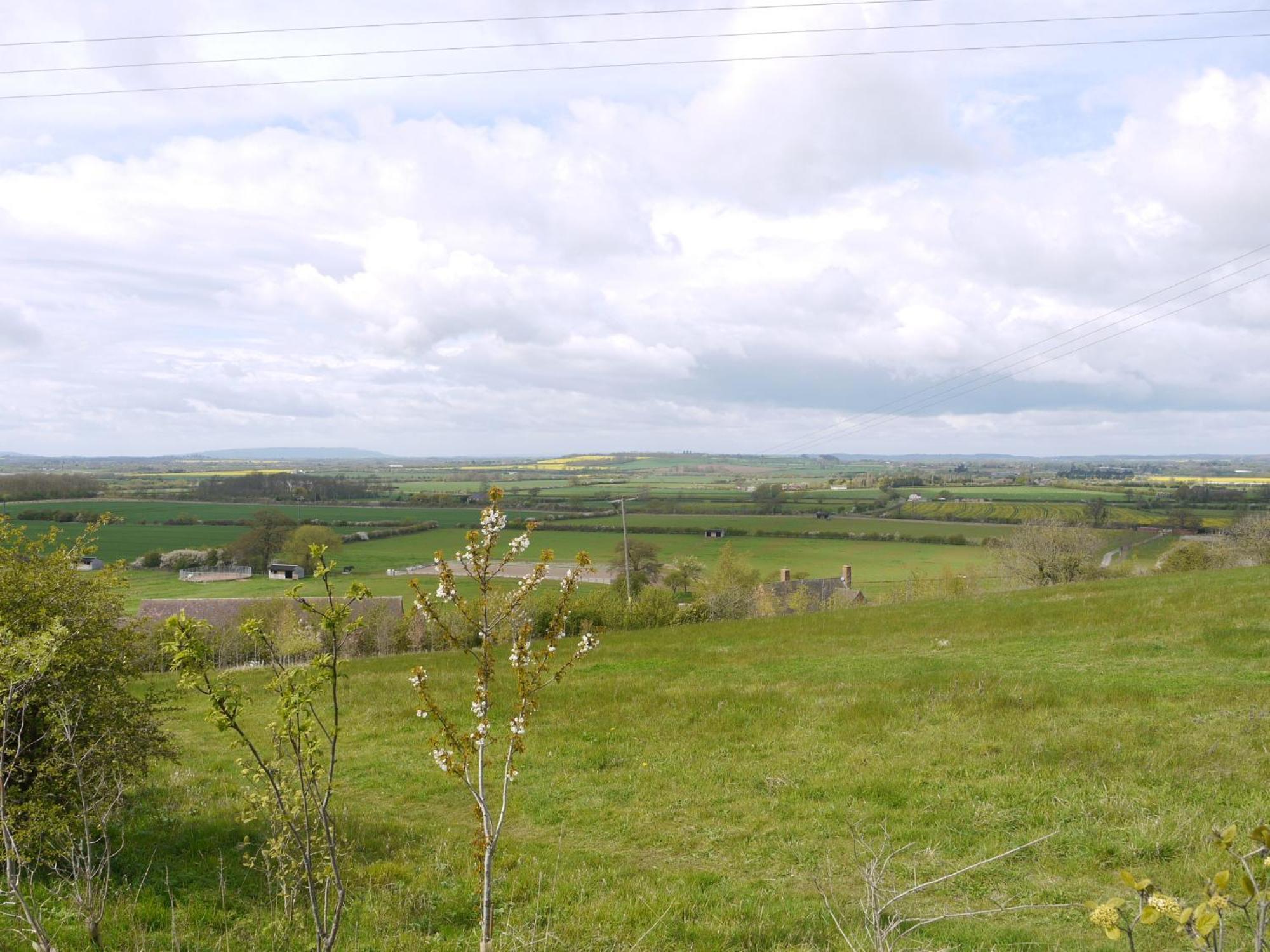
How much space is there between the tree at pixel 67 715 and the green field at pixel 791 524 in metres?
74.4

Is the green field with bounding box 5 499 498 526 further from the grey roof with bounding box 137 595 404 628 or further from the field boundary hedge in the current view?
the grey roof with bounding box 137 595 404 628

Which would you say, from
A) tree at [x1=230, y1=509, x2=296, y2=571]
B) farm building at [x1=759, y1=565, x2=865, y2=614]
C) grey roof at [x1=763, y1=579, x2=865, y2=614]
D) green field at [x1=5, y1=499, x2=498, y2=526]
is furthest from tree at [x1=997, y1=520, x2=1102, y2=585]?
tree at [x1=230, y1=509, x2=296, y2=571]

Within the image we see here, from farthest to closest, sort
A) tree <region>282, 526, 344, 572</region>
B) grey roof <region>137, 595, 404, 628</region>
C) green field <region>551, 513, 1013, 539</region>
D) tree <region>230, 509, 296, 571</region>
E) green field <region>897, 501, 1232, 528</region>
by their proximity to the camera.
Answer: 1. green field <region>551, 513, 1013, 539</region>
2. tree <region>230, 509, 296, 571</region>
3. green field <region>897, 501, 1232, 528</region>
4. tree <region>282, 526, 344, 572</region>
5. grey roof <region>137, 595, 404, 628</region>

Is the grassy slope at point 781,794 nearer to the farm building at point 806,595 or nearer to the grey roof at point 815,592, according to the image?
the farm building at point 806,595

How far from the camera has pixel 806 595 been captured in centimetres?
5419

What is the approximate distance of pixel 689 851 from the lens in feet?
26.6

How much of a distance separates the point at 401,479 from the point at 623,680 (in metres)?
133

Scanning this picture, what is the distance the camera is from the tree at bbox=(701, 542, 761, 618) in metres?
46.8

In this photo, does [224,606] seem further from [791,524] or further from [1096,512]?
[1096,512]

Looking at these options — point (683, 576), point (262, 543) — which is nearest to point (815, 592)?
point (683, 576)

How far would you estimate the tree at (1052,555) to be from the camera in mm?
39594

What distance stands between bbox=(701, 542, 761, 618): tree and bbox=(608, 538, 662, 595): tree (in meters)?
4.02

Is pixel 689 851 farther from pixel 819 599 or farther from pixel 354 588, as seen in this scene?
pixel 819 599

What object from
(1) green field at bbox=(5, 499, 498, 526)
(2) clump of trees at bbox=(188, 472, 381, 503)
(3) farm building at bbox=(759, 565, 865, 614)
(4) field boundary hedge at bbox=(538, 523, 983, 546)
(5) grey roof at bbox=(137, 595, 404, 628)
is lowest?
(3) farm building at bbox=(759, 565, 865, 614)
